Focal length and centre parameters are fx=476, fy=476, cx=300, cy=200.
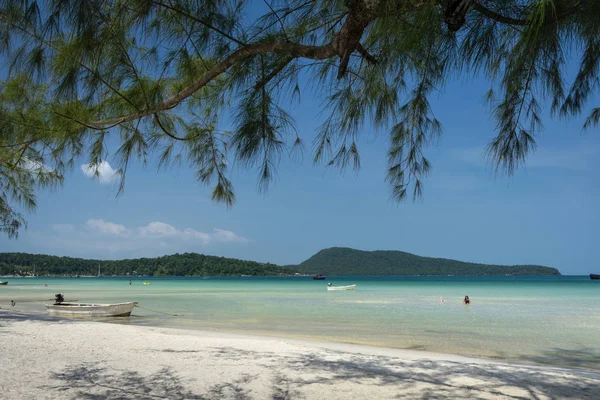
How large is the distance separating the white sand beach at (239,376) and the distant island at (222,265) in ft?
339

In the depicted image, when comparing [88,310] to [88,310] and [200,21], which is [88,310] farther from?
[200,21]

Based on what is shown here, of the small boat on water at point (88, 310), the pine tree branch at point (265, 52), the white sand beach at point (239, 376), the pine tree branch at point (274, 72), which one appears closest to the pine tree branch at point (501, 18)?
the pine tree branch at point (265, 52)

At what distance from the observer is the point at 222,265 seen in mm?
115188

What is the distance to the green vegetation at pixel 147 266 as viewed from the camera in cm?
10625

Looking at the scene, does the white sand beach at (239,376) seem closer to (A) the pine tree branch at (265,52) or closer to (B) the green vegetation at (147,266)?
(A) the pine tree branch at (265,52)

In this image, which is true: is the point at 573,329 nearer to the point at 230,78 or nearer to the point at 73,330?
the point at 73,330

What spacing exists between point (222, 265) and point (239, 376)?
113002 millimetres

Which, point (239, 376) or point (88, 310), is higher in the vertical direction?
point (239, 376)

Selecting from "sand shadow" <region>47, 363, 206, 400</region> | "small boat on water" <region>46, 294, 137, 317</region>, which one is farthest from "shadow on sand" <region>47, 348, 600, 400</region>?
"small boat on water" <region>46, 294, 137, 317</region>

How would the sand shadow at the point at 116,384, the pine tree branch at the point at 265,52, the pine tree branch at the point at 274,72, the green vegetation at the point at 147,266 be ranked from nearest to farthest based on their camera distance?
the pine tree branch at the point at 265,52, the pine tree branch at the point at 274,72, the sand shadow at the point at 116,384, the green vegetation at the point at 147,266

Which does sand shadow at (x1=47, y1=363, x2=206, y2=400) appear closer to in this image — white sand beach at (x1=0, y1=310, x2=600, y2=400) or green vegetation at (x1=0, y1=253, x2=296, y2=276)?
white sand beach at (x1=0, y1=310, x2=600, y2=400)

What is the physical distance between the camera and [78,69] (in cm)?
279

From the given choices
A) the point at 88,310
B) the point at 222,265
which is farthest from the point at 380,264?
the point at 88,310

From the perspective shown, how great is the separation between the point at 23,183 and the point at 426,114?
765 centimetres
